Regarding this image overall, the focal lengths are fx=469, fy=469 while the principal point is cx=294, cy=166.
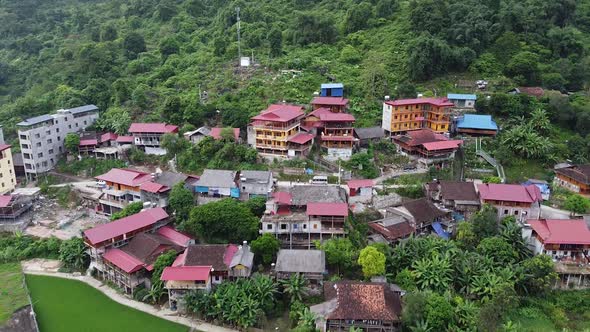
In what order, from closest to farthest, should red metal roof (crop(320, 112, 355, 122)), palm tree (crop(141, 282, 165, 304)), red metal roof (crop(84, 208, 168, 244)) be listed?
palm tree (crop(141, 282, 165, 304)), red metal roof (crop(84, 208, 168, 244)), red metal roof (crop(320, 112, 355, 122))

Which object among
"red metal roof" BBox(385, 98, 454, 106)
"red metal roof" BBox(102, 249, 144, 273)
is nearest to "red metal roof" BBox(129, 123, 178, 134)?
"red metal roof" BBox(102, 249, 144, 273)

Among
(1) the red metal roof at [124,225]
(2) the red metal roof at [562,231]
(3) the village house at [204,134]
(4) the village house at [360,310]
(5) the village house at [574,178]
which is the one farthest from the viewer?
(3) the village house at [204,134]

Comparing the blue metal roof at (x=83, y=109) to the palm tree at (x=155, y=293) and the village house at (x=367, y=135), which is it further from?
the village house at (x=367, y=135)

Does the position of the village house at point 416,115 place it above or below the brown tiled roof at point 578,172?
above

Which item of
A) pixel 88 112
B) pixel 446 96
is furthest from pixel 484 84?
pixel 88 112

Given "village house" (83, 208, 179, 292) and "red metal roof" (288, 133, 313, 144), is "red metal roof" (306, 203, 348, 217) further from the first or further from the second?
"village house" (83, 208, 179, 292)

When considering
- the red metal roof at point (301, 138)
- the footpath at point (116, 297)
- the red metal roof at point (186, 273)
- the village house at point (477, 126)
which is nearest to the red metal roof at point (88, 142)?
the footpath at point (116, 297)
